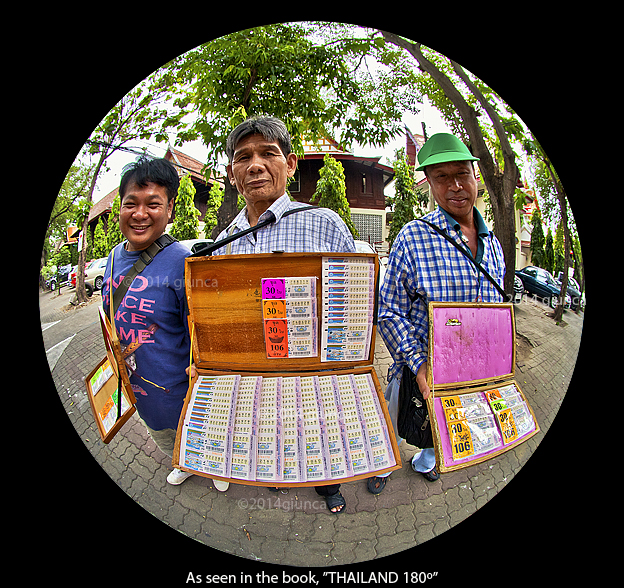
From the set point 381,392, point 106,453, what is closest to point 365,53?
point 381,392

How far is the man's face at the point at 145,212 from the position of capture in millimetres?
2150

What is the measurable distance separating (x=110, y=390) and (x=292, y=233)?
1420 millimetres

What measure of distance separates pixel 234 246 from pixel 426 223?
101cm

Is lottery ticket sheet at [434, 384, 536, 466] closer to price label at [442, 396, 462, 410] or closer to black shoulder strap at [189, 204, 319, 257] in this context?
price label at [442, 396, 462, 410]

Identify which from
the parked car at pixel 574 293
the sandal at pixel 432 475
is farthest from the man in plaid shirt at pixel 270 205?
the parked car at pixel 574 293

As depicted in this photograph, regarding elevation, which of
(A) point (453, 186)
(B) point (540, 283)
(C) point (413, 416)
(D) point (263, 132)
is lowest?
(C) point (413, 416)

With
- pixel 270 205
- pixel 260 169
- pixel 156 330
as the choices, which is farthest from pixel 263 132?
pixel 156 330

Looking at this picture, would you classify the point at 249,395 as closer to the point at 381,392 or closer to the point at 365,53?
the point at 381,392

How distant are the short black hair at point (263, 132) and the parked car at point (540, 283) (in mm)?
1459

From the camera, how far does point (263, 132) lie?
2072 millimetres

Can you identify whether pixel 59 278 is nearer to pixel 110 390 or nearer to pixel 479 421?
pixel 110 390

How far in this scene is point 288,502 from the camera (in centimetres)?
221

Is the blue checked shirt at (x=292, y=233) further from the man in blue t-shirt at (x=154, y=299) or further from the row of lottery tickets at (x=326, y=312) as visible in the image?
the man in blue t-shirt at (x=154, y=299)

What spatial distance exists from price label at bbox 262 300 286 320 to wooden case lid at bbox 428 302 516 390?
2.44ft
